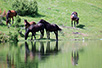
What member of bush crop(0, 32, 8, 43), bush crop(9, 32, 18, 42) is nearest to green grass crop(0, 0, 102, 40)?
bush crop(9, 32, 18, 42)

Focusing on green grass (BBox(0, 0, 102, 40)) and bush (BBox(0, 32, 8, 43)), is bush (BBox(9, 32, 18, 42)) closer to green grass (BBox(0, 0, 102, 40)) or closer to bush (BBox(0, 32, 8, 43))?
bush (BBox(0, 32, 8, 43))

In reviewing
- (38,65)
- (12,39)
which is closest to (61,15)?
(12,39)

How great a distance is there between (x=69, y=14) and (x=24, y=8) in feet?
44.3

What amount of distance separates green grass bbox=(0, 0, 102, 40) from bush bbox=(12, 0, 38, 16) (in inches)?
90.9

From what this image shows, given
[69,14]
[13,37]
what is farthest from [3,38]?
[69,14]

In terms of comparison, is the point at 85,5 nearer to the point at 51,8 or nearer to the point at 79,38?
the point at 51,8

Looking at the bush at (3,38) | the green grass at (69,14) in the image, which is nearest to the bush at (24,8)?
the green grass at (69,14)

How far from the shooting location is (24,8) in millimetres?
68875

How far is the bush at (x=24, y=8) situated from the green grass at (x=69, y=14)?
90.9 inches

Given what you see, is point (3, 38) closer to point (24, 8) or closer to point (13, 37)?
point (13, 37)

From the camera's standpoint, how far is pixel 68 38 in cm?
4984

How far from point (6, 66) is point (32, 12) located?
5168 centimetres

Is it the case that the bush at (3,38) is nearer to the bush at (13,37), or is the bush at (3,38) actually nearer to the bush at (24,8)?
the bush at (13,37)

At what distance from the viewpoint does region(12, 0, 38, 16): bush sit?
68375 mm
